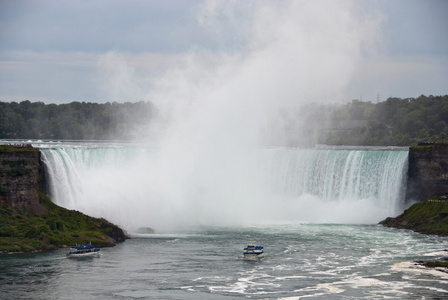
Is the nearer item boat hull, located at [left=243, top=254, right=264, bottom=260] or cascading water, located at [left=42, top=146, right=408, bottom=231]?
boat hull, located at [left=243, top=254, right=264, bottom=260]

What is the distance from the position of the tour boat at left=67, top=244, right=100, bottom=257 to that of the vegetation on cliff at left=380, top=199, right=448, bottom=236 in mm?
32634

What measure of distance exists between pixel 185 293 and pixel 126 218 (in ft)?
110

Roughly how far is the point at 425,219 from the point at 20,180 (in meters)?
39.3

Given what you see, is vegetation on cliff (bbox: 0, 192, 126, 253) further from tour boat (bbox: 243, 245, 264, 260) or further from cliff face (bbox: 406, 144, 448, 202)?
cliff face (bbox: 406, 144, 448, 202)

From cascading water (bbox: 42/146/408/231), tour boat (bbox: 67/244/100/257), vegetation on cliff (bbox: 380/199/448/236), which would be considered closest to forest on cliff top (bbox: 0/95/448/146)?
cascading water (bbox: 42/146/408/231)

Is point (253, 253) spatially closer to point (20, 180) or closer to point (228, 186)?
point (20, 180)

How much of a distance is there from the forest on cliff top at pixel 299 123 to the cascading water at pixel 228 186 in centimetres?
2469

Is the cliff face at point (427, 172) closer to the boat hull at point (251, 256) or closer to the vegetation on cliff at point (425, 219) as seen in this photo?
the vegetation on cliff at point (425, 219)

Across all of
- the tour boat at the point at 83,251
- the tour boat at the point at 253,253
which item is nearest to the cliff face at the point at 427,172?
the tour boat at the point at 253,253

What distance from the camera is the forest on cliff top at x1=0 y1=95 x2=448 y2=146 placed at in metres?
142

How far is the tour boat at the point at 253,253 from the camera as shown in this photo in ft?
221

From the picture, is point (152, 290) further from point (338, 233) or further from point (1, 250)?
point (338, 233)

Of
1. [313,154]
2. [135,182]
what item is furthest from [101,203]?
[313,154]

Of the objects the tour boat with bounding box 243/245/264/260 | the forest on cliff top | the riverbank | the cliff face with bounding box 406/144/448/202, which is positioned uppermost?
the forest on cliff top
